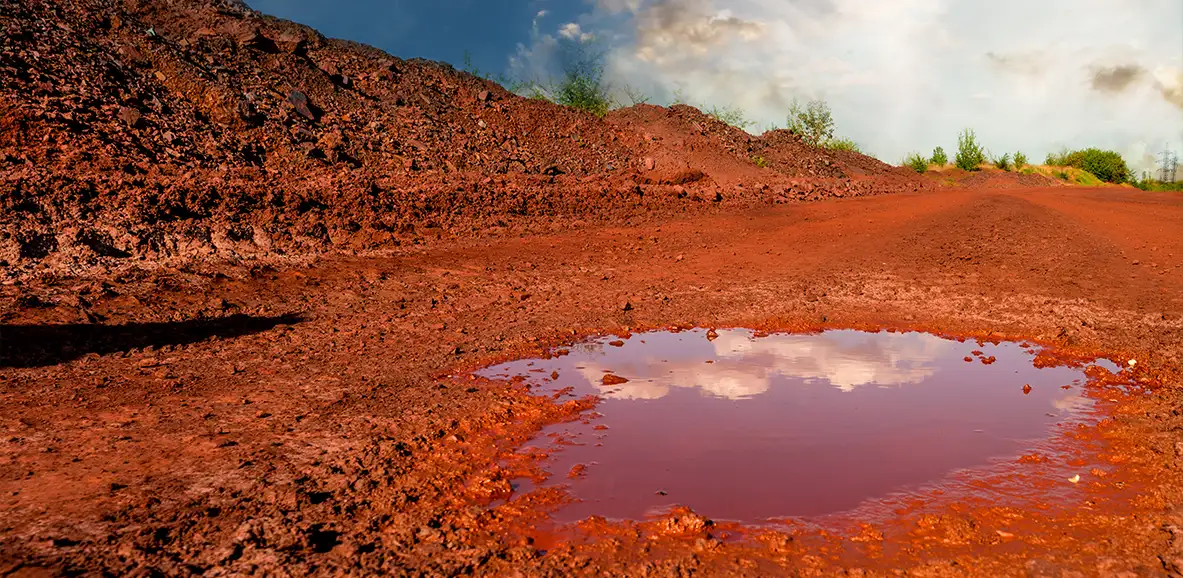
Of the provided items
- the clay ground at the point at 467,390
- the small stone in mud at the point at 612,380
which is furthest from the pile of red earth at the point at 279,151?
the small stone in mud at the point at 612,380

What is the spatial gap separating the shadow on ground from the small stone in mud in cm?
339

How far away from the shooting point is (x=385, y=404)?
5770mm

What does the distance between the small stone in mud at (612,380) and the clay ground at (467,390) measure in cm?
66

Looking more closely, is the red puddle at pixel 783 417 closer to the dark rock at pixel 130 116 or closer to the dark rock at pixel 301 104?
the dark rock at pixel 130 116

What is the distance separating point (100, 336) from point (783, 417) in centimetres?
587

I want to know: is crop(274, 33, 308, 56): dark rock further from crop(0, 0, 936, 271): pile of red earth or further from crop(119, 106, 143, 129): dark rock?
crop(119, 106, 143, 129): dark rock

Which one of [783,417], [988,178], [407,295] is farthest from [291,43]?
[988,178]

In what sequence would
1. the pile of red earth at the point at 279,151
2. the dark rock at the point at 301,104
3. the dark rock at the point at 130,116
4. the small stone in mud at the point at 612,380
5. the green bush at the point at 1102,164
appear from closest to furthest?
the small stone in mud at the point at 612,380, the pile of red earth at the point at 279,151, the dark rock at the point at 130,116, the dark rock at the point at 301,104, the green bush at the point at 1102,164

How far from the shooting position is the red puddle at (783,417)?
14.4 ft

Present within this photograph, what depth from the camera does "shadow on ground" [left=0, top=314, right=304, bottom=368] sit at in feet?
22.7

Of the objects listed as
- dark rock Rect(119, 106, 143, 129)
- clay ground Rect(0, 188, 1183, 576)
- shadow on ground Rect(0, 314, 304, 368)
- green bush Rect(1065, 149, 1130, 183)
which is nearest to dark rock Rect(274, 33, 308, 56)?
dark rock Rect(119, 106, 143, 129)

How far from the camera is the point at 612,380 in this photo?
640 centimetres

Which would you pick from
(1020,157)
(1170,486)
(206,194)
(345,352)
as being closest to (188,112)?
(206,194)

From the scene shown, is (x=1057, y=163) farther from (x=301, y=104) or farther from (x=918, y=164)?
(x=301, y=104)
